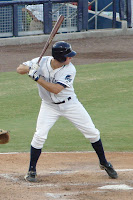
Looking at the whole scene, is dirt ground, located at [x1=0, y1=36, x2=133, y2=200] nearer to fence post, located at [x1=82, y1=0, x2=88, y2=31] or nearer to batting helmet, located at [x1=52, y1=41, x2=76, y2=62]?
batting helmet, located at [x1=52, y1=41, x2=76, y2=62]

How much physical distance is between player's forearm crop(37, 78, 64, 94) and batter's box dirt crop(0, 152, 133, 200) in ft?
3.55

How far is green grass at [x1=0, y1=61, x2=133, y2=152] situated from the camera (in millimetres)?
7894

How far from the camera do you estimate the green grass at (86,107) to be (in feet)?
25.9

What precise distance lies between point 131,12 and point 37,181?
1375 centimetres

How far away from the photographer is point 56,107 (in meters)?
5.86

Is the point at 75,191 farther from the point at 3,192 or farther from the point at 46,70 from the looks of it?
the point at 46,70

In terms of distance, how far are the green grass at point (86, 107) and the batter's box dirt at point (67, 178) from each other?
54 cm

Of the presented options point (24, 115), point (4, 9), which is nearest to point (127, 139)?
point (24, 115)

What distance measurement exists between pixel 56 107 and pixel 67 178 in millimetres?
869

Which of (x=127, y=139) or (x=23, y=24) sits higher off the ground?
(x=23, y=24)

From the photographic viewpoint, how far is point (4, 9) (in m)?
16.2

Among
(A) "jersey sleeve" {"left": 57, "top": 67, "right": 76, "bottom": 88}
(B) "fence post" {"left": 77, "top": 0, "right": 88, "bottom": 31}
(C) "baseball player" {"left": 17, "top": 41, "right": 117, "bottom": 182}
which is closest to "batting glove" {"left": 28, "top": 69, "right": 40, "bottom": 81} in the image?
(C) "baseball player" {"left": 17, "top": 41, "right": 117, "bottom": 182}

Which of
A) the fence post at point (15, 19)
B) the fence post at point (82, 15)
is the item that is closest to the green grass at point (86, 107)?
the fence post at point (15, 19)

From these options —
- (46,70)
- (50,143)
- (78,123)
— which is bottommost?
(50,143)
